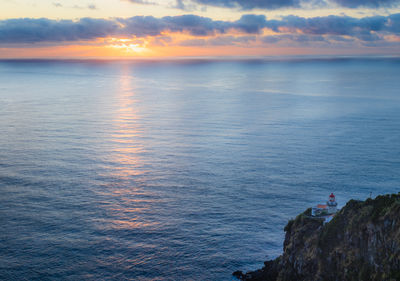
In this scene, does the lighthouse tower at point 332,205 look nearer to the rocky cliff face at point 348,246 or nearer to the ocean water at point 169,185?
the rocky cliff face at point 348,246

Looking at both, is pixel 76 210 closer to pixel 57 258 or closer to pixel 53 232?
pixel 53 232

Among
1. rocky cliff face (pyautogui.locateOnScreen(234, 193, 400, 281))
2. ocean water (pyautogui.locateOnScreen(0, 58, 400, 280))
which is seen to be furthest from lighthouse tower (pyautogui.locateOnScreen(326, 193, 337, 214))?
ocean water (pyautogui.locateOnScreen(0, 58, 400, 280))

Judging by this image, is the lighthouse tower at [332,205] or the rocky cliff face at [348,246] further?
the lighthouse tower at [332,205]

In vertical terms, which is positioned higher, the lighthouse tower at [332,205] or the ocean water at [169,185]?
the lighthouse tower at [332,205]

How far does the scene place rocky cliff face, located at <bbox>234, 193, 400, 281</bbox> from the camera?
37.0 meters

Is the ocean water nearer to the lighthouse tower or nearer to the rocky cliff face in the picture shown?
the rocky cliff face

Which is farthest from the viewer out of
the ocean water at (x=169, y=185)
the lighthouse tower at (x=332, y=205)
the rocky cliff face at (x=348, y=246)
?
the ocean water at (x=169, y=185)

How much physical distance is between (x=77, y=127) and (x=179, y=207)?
66.5m

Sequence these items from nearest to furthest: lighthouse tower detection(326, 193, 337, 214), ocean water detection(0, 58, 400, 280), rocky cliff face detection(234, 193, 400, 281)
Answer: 1. rocky cliff face detection(234, 193, 400, 281)
2. lighthouse tower detection(326, 193, 337, 214)
3. ocean water detection(0, 58, 400, 280)

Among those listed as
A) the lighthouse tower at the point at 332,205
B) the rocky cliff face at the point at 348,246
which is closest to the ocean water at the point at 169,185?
the rocky cliff face at the point at 348,246

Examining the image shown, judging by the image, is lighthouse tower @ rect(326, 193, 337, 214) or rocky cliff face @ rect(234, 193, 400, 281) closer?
rocky cliff face @ rect(234, 193, 400, 281)

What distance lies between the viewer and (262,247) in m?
53.8

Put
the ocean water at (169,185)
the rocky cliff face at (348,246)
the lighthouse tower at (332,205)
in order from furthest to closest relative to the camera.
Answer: the ocean water at (169,185), the lighthouse tower at (332,205), the rocky cliff face at (348,246)

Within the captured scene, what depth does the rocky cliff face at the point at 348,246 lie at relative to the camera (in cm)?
3700
